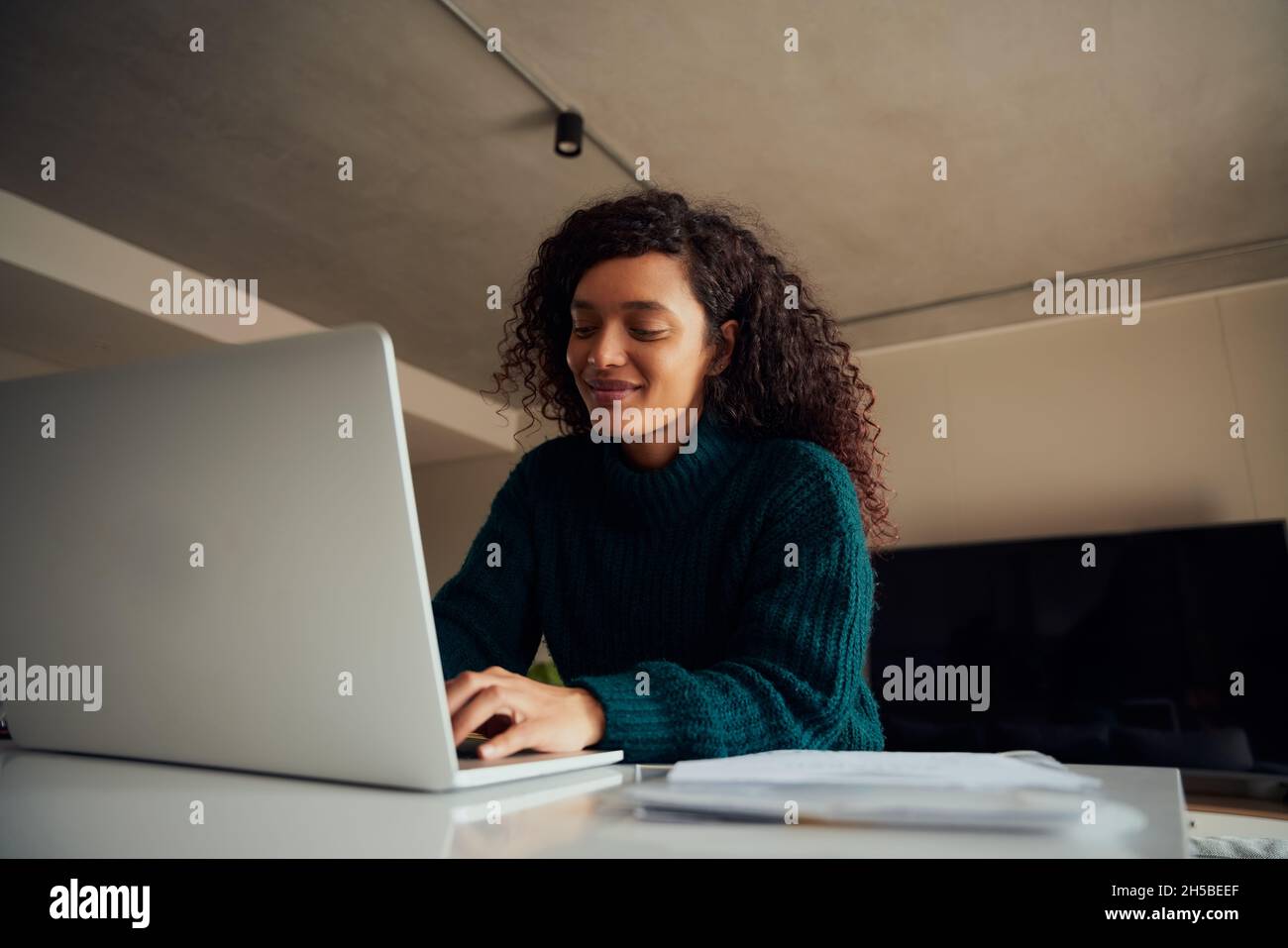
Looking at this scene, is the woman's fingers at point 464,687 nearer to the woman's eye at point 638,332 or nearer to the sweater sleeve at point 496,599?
the sweater sleeve at point 496,599

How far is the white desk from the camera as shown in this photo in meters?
0.32

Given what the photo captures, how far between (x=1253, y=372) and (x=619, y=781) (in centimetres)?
369

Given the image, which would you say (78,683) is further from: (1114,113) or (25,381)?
(1114,113)

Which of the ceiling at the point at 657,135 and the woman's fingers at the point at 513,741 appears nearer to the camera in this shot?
the woman's fingers at the point at 513,741

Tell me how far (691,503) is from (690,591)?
0.35 feet

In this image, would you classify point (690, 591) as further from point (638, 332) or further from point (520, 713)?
point (520, 713)

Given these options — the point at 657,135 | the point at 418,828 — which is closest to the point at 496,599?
the point at 418,828

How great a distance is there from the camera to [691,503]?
1081mm

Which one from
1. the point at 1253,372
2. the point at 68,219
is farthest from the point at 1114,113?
the point at 68,219

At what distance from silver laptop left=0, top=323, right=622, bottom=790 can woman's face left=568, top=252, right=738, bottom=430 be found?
1.93 feet

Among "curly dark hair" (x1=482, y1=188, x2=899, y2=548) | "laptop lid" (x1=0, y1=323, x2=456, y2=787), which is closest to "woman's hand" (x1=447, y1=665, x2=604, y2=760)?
"laptop lid" (x1=0, y1=323, x2=456, y2=787)

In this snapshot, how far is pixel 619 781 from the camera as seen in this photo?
0.54 metres

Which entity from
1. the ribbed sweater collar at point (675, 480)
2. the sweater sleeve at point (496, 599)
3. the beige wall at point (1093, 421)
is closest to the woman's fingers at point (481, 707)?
the sweater sleeve at point (496, 599)

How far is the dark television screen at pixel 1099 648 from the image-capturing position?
122 inches
